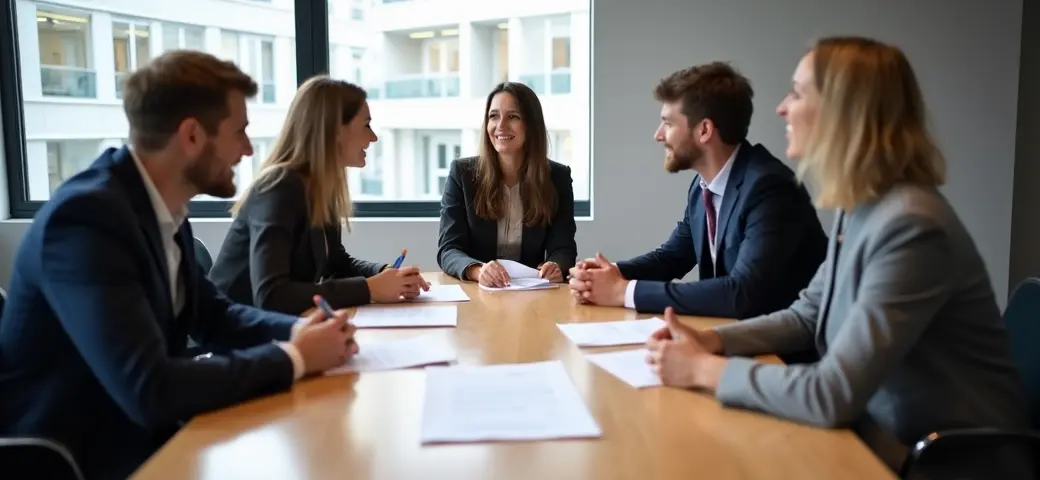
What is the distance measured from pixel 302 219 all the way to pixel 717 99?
3.91 ft

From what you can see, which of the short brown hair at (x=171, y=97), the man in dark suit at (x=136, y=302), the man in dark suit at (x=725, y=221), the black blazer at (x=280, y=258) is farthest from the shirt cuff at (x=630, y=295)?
the short brown hair at (x=171, y=97)

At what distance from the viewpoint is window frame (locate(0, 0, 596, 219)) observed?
3.85 meters

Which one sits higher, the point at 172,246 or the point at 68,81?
the point at 68,81

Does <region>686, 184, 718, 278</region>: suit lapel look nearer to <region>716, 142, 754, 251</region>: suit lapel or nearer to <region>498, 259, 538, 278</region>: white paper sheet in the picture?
<region>716, 142, 754, 251</region>: suit lapel

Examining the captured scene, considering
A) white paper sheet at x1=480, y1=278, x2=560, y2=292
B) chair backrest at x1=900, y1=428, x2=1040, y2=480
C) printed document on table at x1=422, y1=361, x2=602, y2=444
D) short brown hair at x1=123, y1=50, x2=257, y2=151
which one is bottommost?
chair backrest at x1=900, y1=428, x2=1040, y2=480

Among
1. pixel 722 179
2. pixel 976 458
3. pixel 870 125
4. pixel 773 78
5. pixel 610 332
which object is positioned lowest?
pixel 976 458

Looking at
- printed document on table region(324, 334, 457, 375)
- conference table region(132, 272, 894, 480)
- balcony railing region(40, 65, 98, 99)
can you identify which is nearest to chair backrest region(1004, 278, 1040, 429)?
conference table region(132, 272, 894, 480)

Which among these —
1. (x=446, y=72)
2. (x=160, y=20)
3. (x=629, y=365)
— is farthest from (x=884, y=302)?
(x=160, y=20)

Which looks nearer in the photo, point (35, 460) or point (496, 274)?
point (35, 460)

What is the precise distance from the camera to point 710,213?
238 cm

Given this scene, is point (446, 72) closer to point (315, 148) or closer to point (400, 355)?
point (315, 148)

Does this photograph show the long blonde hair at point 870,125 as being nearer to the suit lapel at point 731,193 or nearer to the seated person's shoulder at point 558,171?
the suit lapel at point 731,193

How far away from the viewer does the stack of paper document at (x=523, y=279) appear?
242cm

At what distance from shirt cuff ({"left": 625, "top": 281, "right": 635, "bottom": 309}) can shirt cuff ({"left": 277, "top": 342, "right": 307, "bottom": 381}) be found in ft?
2.98
